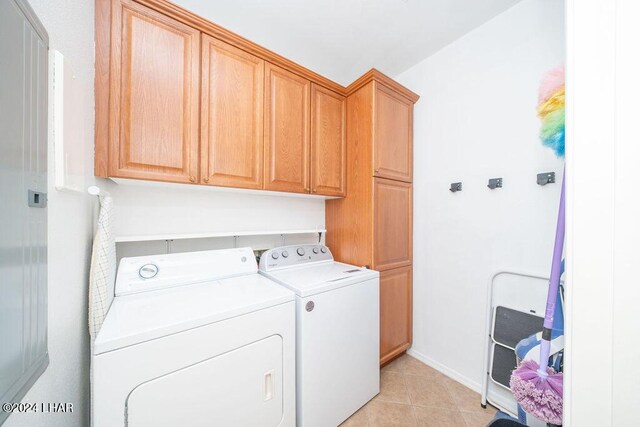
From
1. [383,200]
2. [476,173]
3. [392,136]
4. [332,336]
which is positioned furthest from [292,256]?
[476,173]

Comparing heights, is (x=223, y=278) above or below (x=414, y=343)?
above

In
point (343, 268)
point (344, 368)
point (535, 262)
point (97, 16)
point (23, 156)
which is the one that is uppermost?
point (97, 16)

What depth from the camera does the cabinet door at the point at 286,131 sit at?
5.19 feet

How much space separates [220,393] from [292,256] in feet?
3.14

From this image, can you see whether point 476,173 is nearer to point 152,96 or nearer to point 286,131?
point 286,131

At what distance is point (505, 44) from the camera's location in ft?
5.05

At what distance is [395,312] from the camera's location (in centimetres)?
191

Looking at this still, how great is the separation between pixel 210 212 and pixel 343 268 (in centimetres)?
111

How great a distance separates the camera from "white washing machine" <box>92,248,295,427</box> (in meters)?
0.77

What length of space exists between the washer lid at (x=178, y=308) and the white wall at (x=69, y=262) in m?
0.11

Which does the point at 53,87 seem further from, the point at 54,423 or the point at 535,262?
the point at 535,262
